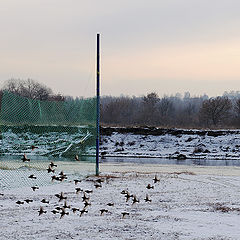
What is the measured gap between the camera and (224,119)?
5572 cm

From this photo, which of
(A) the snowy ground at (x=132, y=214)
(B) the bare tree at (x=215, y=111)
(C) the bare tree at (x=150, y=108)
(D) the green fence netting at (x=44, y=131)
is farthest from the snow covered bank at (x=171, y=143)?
(C) the bare tree at (x=150, y=108)

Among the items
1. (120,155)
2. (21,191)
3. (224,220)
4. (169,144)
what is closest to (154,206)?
(224,220)

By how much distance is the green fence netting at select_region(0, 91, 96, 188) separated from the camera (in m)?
16.2

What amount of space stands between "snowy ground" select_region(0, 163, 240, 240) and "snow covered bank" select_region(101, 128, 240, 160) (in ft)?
58.5

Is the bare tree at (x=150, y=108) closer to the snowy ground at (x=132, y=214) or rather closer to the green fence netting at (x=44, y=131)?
the green fence netting at (x=44, y=131)

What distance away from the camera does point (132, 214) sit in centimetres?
1020

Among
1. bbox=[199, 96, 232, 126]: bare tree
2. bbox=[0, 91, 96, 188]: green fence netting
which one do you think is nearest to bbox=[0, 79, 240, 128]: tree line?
bbox=[199, 96, 232, 126]: bare tree

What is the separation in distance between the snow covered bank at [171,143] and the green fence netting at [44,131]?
14.8m

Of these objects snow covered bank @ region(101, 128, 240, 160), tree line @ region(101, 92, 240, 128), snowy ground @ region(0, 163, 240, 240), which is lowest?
snowy ground @ region(0, 163, 240, 240)

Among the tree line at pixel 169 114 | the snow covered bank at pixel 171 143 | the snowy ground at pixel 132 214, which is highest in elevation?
the tree line at pixel 169 114

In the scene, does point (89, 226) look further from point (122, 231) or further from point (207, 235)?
point (207, 235)

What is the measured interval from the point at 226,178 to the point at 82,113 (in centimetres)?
556

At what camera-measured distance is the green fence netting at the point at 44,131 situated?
638 inches

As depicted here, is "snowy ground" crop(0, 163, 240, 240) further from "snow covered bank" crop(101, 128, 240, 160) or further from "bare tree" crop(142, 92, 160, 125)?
"bare tree" crop(142, 92, 160, 125)
